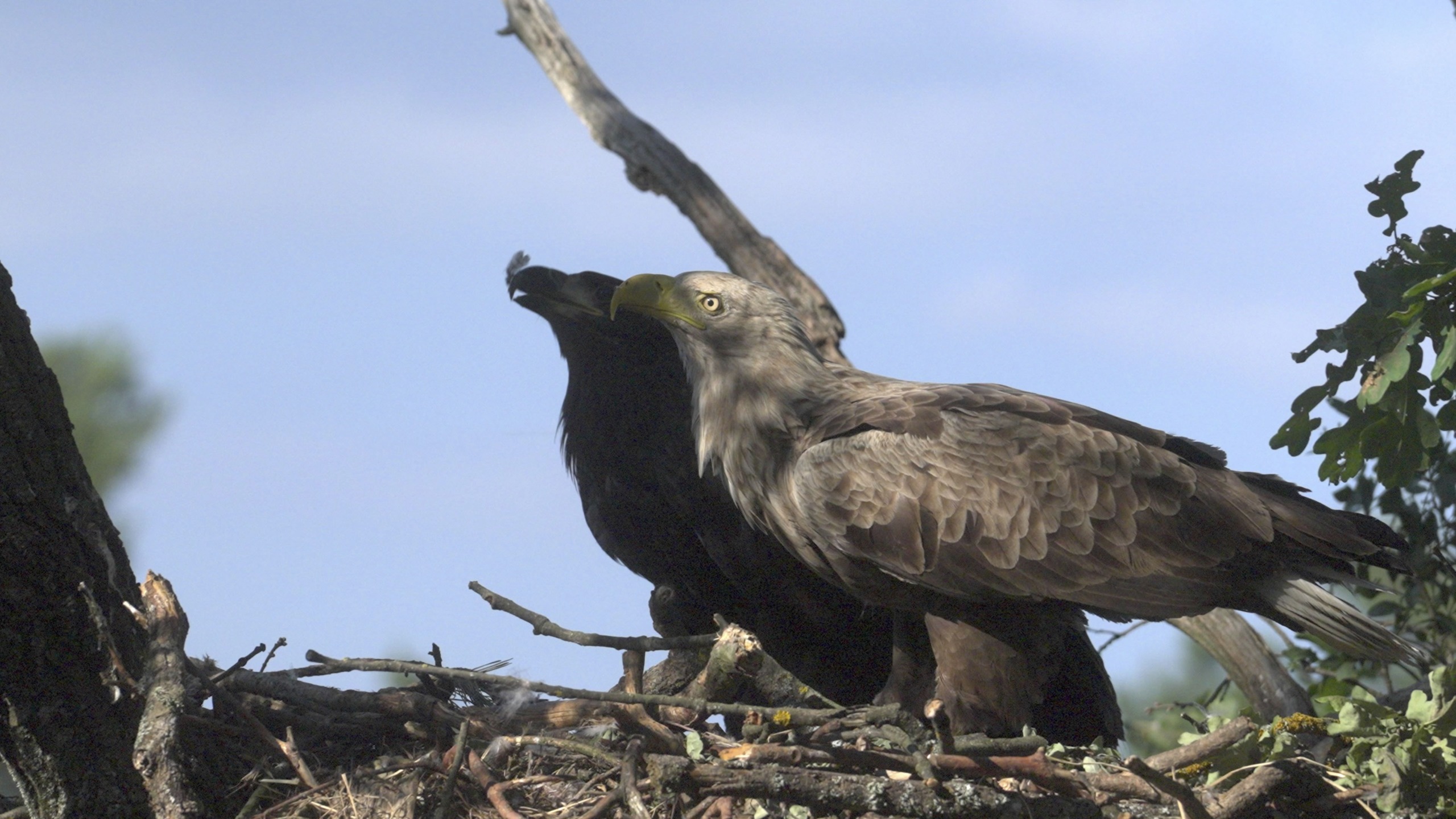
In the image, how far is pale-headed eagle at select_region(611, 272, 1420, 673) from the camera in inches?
180

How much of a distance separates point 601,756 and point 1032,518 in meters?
1.71

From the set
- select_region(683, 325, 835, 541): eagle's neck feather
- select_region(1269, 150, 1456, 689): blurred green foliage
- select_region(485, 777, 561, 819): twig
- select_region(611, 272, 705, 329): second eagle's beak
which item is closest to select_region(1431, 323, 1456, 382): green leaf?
select_region(1269, 150, 1456, 689): blurred green foliage

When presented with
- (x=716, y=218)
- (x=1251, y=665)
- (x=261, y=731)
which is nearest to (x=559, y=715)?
(x=261, y=731)

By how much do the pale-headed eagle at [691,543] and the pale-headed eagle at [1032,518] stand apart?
0.80ft

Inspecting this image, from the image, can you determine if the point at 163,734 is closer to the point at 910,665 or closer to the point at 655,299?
the point at 655,299

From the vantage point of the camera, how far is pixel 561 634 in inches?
176

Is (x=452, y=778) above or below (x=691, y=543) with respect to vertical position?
below

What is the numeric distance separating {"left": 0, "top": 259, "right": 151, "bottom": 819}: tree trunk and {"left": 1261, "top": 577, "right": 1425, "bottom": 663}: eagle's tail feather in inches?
144

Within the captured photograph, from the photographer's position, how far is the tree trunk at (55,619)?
3809mm

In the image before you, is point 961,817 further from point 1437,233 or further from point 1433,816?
point 1437,233

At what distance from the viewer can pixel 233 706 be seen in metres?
4.40

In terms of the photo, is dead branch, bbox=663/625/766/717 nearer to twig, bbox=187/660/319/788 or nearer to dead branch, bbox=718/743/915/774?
dead branch, bbox=718/743/915/774

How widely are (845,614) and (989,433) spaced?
1.08 metres

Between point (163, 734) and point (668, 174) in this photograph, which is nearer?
point (163, 734)
